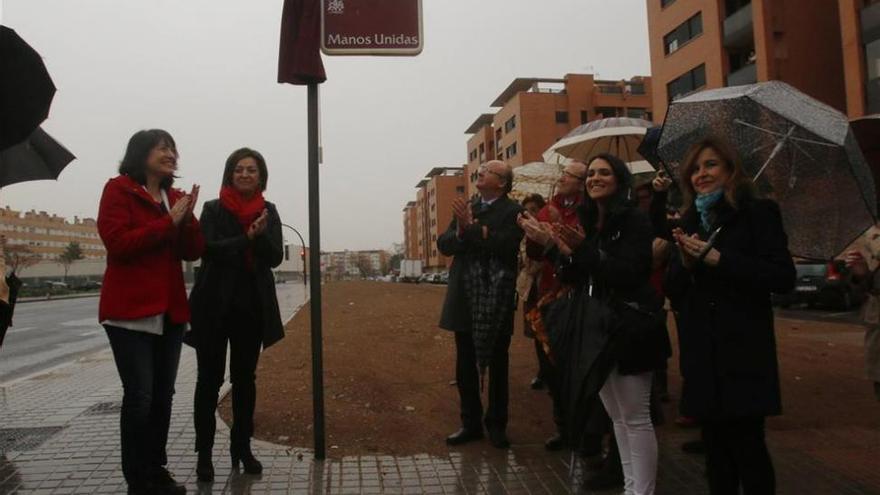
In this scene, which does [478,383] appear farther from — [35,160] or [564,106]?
[564,106]

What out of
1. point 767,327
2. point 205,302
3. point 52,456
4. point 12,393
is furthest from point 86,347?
point 767,327

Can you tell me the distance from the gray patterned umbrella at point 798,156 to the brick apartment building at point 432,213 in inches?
3077

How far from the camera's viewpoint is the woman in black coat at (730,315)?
2.82 meters

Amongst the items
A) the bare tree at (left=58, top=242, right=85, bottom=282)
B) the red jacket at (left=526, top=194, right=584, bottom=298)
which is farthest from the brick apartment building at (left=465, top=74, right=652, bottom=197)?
the bare tree at (left=58, top=242, right=85, bottom=282)

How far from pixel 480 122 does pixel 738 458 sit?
82921 mm

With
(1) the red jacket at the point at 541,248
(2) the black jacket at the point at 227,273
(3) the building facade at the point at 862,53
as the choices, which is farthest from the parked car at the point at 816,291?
(2) the black jacket at the point at 227,273

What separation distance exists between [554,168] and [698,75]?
2868 centimetres

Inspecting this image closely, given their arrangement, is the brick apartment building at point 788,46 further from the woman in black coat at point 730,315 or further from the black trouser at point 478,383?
the woman in black coat at point 730,315

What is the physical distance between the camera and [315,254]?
182 inches

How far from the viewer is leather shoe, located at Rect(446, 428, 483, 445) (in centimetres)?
481

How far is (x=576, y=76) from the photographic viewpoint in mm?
62875

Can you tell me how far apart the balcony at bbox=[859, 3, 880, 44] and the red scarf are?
26684mm

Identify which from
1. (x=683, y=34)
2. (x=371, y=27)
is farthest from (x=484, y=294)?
(x=683, y=34)

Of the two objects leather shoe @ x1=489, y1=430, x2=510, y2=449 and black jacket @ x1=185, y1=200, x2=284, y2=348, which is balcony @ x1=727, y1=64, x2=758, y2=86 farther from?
black jacket @ x1=185, y1=200, x2=284, y2=348
